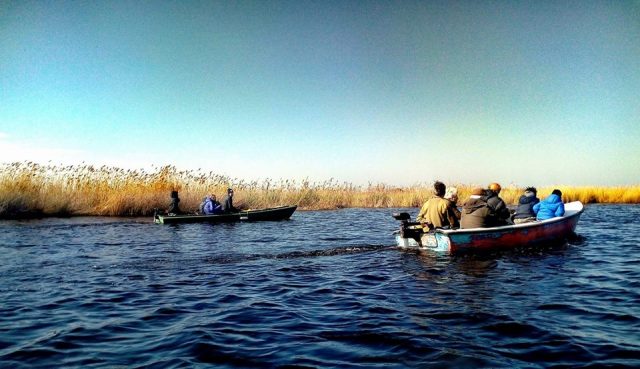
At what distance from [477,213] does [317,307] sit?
6175 millimetres

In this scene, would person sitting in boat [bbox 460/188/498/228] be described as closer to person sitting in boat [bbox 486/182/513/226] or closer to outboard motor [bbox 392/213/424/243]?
person sitting in boat [bbox 486/182/513/226]

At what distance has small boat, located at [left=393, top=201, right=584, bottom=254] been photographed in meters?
Answer: 11.1

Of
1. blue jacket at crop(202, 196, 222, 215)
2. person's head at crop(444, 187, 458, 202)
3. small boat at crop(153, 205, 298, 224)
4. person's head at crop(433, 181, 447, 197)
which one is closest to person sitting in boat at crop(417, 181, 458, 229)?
person's head at crop(433, 181, 447, 197)

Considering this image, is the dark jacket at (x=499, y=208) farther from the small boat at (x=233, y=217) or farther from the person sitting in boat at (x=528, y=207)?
the small boat at (x=233, y=217)

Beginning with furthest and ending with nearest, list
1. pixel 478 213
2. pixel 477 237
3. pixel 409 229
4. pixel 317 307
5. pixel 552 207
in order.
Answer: pixel 552 207 < pixel 409 229 < pixel 478 213 < pixel 477 237 < pixel 317 307

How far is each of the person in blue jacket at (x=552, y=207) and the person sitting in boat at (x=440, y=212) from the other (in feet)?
12.4

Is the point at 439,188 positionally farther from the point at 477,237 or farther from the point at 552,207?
the point at 552,207

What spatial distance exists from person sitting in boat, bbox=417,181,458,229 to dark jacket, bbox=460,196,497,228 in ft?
1.06

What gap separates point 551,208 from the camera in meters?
14.1

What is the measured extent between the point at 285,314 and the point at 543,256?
743cm

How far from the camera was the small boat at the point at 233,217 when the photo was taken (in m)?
20.8

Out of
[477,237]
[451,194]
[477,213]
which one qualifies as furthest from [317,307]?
[451,194]

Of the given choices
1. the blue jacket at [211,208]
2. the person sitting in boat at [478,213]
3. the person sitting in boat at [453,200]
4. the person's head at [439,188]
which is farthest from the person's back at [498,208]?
the blue jacket at [211,208]

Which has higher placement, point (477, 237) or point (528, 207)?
point (528, 207)
